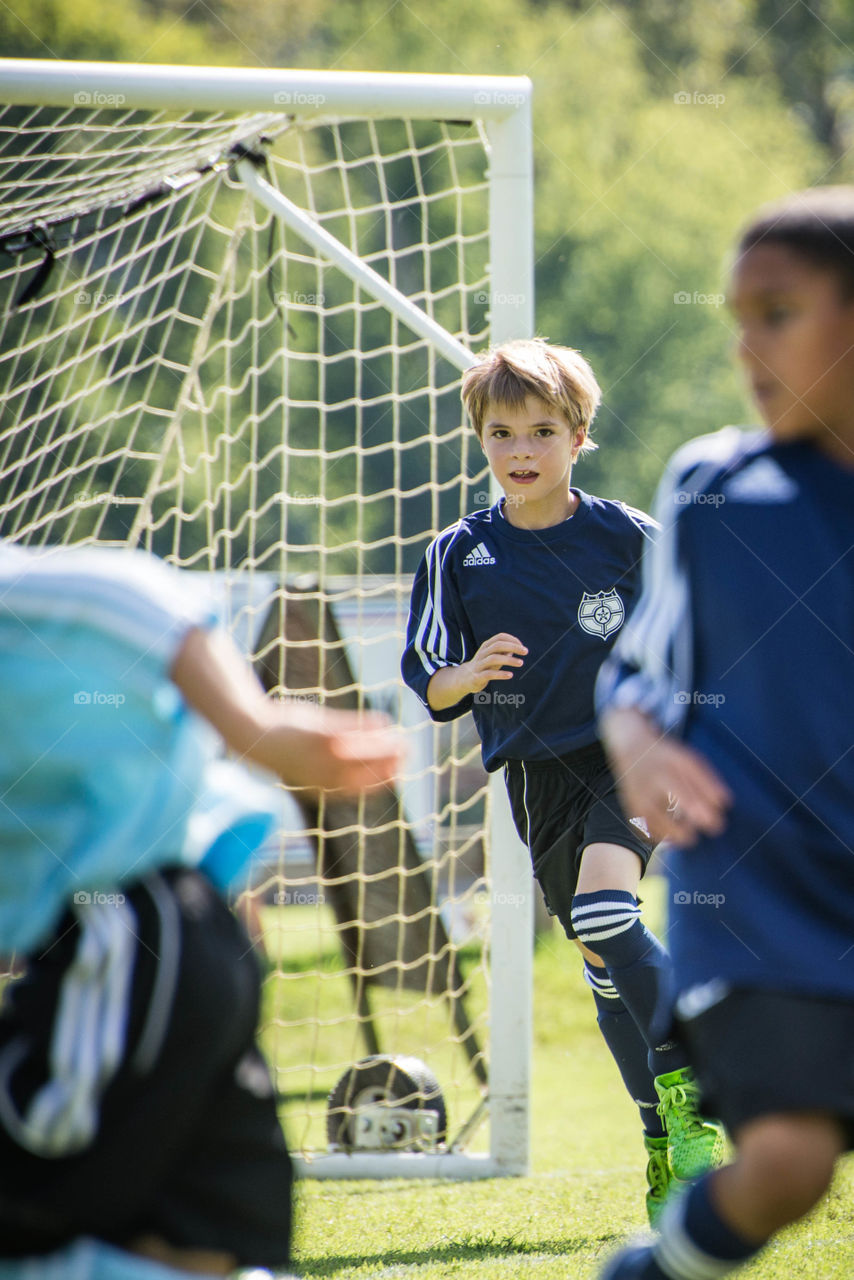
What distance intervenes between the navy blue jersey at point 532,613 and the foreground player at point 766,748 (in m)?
1.35

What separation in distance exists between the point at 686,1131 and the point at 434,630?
1202mm

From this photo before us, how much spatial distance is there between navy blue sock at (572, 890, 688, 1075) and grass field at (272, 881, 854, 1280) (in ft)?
1.48

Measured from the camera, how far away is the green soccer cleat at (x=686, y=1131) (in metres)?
2.94

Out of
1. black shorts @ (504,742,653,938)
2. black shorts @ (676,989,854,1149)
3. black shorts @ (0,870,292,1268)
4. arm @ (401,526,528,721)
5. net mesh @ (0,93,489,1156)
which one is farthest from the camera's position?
net mesh @ (0,93,489,1156)

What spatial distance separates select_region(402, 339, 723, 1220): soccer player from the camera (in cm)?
310

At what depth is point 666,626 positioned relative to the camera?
1.80 meters

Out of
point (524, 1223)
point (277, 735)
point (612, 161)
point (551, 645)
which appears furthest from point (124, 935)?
point (612, 161)

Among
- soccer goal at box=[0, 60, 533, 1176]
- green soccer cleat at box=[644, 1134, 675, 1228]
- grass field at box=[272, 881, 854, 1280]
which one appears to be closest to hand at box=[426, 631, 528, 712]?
soccer goal at box=[0, 60, 533, 1176]

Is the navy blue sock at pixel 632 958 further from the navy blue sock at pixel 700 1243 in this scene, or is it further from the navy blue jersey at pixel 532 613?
the navy blue sock at pixel 700 1243

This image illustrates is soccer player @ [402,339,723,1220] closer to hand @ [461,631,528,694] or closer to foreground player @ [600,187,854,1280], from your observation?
hand @ [461,631,528,694]

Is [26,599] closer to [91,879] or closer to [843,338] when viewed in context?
[91,879]

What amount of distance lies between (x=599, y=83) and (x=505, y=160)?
2558cm

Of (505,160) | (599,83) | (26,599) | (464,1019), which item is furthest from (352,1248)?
(599,83)

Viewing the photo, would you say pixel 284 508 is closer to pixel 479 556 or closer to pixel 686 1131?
pixel 479 556
